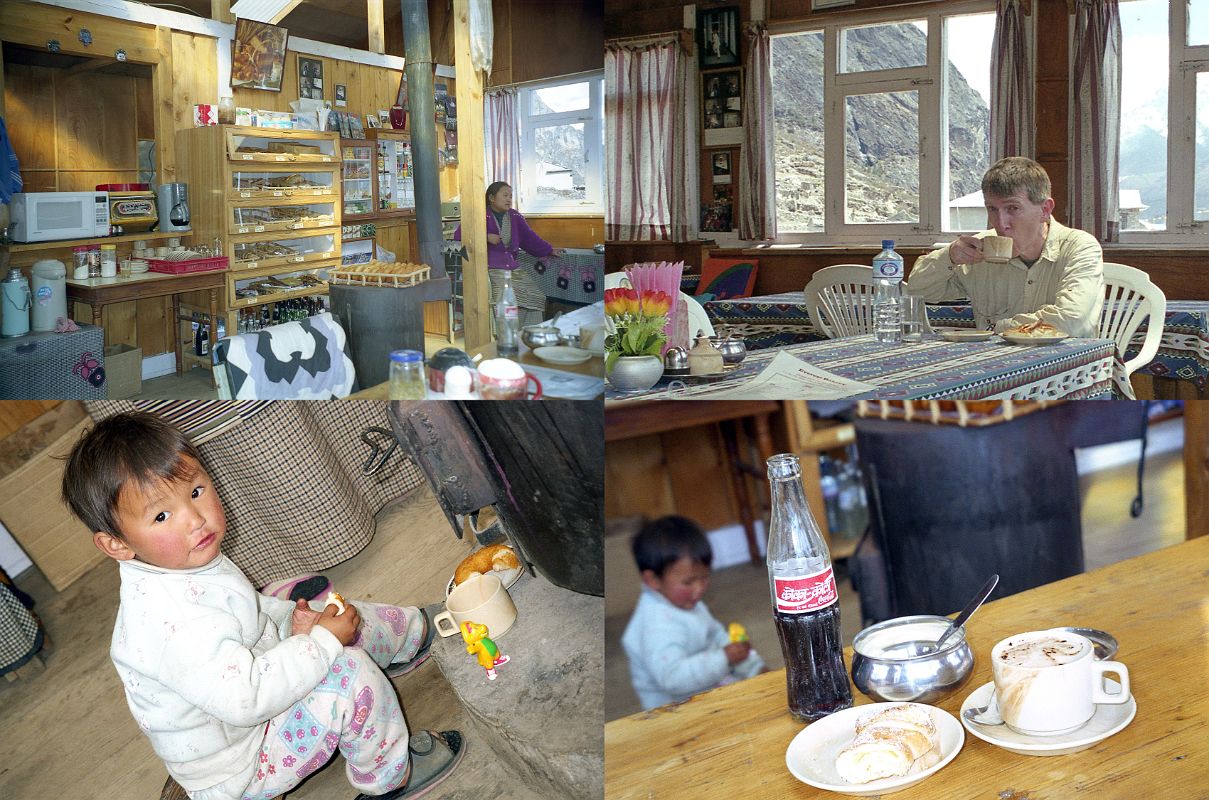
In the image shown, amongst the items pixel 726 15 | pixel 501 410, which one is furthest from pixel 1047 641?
pixel 726 15

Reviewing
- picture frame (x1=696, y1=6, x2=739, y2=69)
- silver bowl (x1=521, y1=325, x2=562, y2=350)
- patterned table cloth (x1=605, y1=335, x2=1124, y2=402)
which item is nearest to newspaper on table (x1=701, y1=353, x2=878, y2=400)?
patterned table cloth (x1=605, y1=335, x2=1124, y2=402)

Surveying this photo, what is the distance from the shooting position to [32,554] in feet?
5.77

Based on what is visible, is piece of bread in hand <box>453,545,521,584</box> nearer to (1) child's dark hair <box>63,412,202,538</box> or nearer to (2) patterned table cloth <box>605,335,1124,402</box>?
(2) patterned table cloth <box>605,335,1124,402</box>

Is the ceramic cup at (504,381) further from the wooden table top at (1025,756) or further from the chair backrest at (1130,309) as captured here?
the chair backrest at (1130,309)

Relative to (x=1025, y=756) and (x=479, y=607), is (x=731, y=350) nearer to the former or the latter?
(x=479, y=607)

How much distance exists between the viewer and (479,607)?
161 cm

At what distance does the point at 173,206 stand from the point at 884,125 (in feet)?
4.14

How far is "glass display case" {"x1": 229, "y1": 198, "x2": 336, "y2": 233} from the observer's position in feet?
5.51

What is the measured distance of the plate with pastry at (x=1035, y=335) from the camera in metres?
1.98

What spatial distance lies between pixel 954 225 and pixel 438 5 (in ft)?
3.35

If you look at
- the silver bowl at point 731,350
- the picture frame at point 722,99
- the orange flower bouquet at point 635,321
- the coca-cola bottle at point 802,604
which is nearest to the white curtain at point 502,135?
the orange flower bouquet at point 635,321

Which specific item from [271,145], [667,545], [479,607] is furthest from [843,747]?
[667,545]

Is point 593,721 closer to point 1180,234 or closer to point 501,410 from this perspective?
point 501,410

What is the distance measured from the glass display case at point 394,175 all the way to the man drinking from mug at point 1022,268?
98cm
